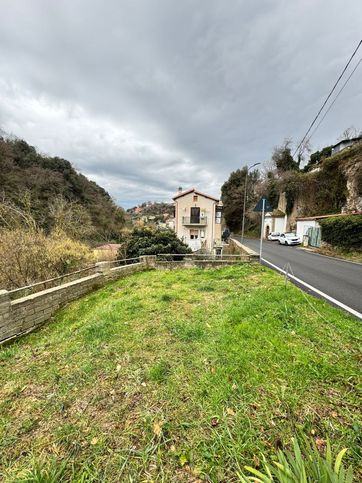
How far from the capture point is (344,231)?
40.3ft

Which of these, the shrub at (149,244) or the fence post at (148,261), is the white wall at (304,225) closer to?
the shrub at (149,244)

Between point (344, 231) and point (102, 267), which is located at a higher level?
point (344, 231)

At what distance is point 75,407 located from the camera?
2.09 m

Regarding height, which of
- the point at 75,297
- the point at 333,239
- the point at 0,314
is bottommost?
the point at 75,297

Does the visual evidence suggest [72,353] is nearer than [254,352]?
No

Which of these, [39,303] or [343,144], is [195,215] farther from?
[343,144]

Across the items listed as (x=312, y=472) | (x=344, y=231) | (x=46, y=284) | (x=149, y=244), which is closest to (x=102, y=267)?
(x=46, y=284)

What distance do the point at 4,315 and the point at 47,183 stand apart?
22.4m

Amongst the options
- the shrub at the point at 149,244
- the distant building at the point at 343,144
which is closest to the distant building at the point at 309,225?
the shrub at the point at 149,244

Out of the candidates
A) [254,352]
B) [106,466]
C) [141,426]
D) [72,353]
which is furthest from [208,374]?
[72,353]

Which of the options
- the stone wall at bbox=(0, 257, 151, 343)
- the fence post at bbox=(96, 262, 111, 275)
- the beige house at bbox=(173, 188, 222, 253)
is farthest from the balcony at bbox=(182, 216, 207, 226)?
the stone wall at bbox=(0, 257, 151, 343)

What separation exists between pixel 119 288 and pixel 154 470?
5.32 m

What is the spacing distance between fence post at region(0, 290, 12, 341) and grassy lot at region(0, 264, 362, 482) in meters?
0.30

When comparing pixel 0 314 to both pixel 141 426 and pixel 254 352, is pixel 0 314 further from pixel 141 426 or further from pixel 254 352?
pixel 254 352
